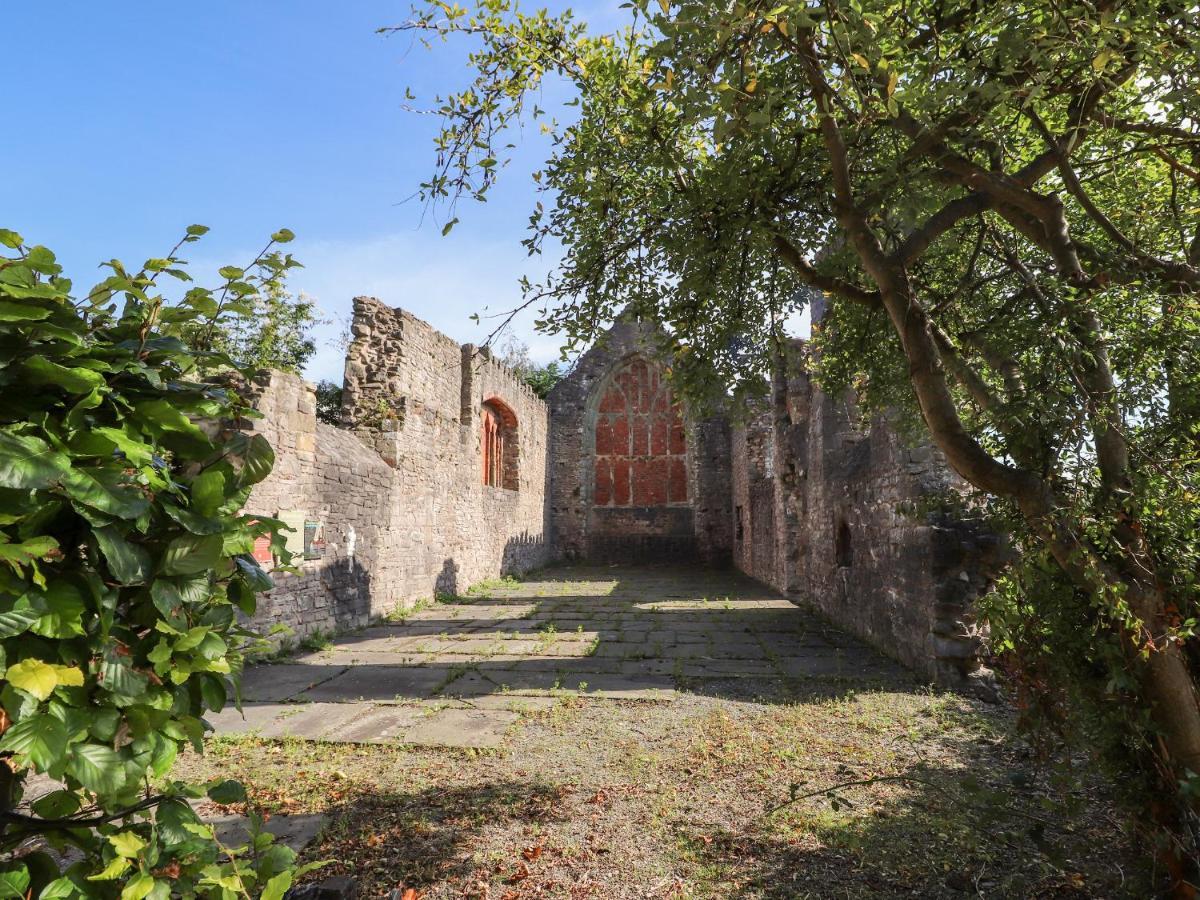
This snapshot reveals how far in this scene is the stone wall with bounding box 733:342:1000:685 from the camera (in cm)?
572

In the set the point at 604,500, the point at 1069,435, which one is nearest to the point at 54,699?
the point at 1069,435

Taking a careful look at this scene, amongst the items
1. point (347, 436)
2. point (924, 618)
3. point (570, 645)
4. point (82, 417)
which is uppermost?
point (347, 436)

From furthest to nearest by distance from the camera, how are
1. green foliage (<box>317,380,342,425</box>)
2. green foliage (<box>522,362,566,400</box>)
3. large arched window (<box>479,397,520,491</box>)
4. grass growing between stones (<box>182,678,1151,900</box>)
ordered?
green foliage (<box>522,362,566,400</box>) → green foliage (<box>317,380,342,425</box>) → large arched window (<box>479,397,520,491</box>) → grass growing between stones (<box>182,678,1151,900</box>)

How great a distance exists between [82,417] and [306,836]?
104 inches

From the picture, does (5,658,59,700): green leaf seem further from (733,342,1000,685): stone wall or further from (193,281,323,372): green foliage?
(193,281,323,372): green foliage

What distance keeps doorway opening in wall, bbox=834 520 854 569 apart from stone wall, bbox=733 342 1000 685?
0.01m

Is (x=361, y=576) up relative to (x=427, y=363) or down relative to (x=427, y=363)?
down

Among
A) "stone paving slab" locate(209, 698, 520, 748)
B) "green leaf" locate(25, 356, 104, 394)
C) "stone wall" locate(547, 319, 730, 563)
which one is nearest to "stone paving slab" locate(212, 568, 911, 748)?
"stone paving slab" locate(209, 698, 520, 748)

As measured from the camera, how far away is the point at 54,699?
106cm

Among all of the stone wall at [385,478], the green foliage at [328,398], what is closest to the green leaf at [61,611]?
the stone wall at [385,478]

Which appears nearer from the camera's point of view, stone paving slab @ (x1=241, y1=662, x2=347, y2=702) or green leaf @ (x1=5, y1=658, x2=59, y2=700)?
green leaf @ (x1=5, y1=658, x2=59, y2=700)

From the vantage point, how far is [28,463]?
1.00 metres

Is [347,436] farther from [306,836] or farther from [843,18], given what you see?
[843,18]

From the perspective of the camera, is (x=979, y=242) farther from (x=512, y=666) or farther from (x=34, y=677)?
(x=512, y=666)
